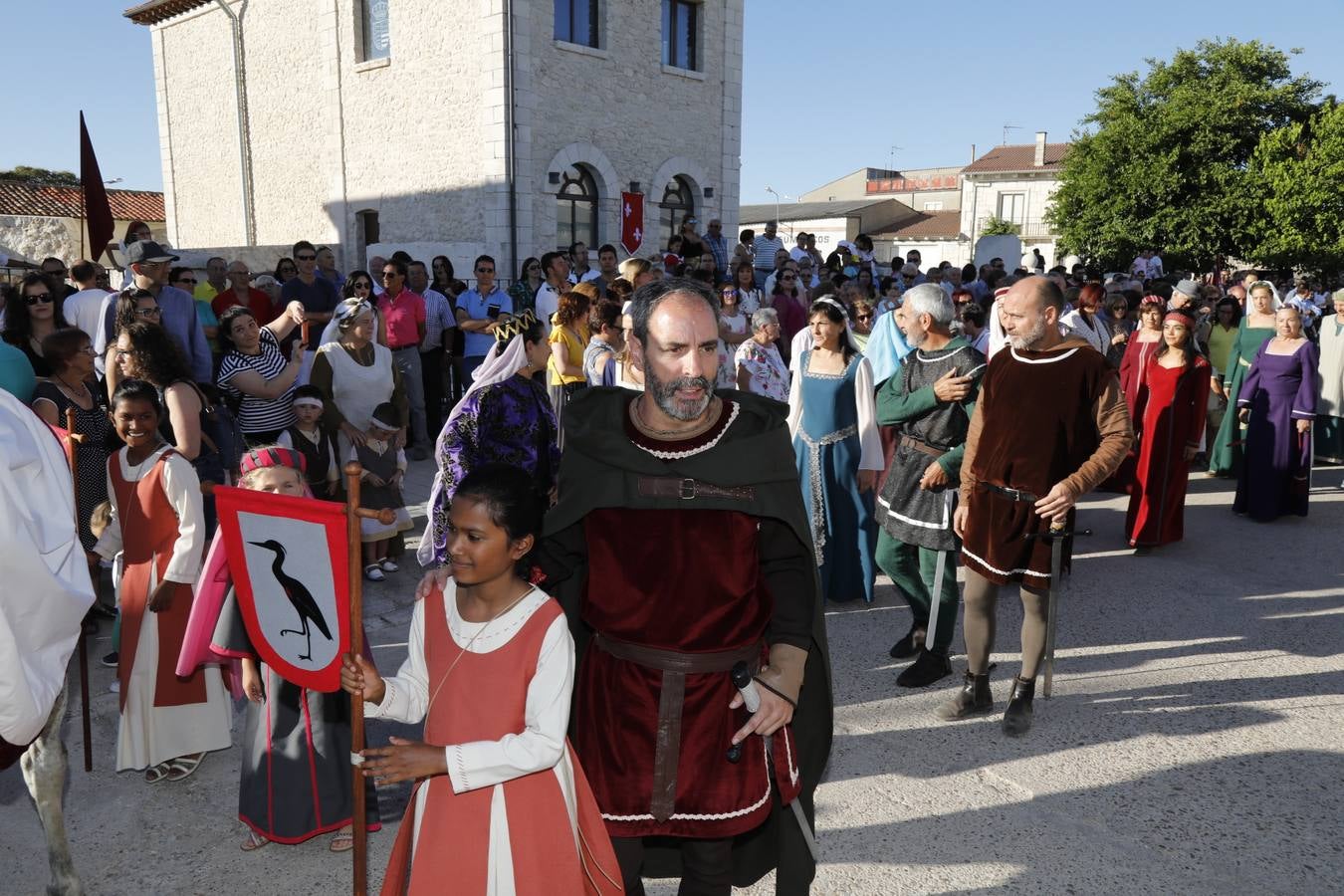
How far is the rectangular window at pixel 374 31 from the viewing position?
64.8 ft

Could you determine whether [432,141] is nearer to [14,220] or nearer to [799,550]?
[799,550]

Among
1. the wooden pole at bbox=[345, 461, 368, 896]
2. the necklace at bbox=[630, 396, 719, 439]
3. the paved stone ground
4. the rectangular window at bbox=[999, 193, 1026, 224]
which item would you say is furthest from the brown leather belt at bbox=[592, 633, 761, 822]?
the rectangular window at bbox=[999, 193, 1026, 224]

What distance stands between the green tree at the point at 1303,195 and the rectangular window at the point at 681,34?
75.4 ft

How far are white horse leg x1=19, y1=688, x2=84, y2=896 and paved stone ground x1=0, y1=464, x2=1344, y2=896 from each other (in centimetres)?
16

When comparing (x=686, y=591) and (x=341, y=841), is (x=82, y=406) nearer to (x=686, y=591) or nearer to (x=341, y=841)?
(x=341, y=841)

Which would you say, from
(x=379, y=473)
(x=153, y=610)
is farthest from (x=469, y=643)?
(x=379, y=473)

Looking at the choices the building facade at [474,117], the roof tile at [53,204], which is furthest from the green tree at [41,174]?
the building facade at [474,117]

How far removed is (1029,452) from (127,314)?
589 centimetres

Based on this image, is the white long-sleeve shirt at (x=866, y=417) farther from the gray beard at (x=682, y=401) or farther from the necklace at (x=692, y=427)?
the gray beard at (x=682, y=401)

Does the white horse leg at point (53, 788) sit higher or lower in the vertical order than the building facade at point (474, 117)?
lower

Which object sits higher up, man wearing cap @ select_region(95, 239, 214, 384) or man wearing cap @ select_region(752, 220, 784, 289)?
man wearing cap @ select_region(752, 220, 784, 289)

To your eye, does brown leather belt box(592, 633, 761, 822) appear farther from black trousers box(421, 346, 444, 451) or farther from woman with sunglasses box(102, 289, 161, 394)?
black trousers box(421, 346, 444, 451)

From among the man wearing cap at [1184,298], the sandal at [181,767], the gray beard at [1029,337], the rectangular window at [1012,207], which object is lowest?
the sandal at [181,767]

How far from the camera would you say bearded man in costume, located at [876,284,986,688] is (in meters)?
4.93
